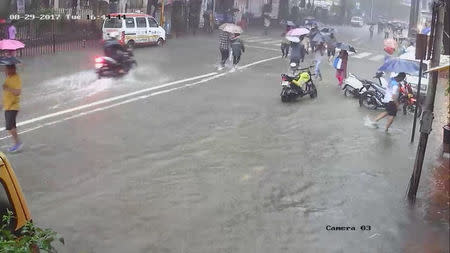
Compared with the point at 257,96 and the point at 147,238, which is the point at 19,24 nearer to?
the point at 257,96

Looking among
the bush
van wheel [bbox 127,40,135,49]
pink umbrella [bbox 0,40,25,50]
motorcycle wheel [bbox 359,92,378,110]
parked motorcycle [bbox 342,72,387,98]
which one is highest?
pink umbrella [bbox 0,40,25,50]

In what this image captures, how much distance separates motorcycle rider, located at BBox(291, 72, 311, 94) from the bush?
12.8 meters

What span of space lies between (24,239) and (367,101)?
13.3 meters

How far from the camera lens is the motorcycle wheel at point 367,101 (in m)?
15.5

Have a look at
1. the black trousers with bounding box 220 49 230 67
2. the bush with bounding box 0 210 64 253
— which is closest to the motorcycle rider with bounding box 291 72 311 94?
the black trousers with bounding box 220 49 230 67

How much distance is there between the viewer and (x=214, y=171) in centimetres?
967

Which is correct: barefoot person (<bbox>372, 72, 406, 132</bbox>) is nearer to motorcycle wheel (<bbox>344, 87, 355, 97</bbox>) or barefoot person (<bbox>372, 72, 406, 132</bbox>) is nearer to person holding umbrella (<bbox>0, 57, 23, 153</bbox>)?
motorcycle wheel (<bbox>344, 87, 355, 97</bbox>)

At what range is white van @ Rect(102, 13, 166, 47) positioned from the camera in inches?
1005

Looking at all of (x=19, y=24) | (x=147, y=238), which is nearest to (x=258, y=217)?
(x=147, y=238)

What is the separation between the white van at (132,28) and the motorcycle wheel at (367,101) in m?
12.7

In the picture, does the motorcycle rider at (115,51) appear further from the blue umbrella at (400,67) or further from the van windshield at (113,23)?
Result: the blue umbrella at (400,67)

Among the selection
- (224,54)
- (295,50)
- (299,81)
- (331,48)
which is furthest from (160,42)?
(299,81)

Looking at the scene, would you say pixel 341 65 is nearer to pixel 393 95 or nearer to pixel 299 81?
pixel 299 81

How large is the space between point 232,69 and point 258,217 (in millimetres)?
14740
